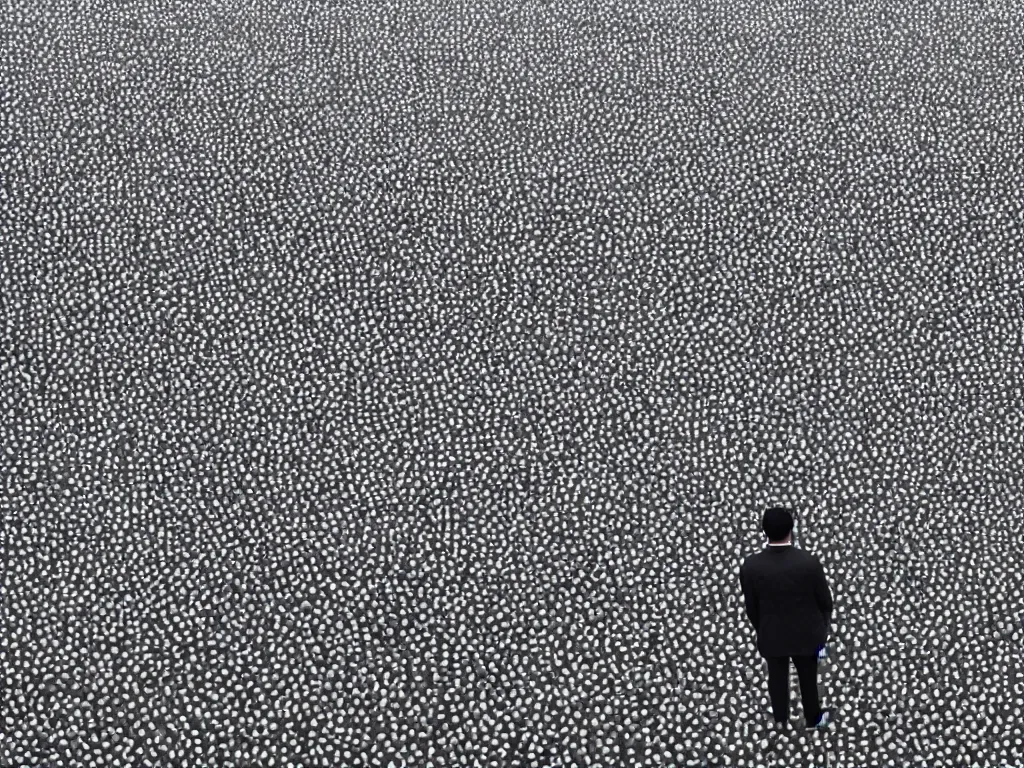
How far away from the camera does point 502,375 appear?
4414mm

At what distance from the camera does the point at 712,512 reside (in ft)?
13.1

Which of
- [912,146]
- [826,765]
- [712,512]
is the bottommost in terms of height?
[826,765]

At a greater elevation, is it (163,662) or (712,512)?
(712,512)

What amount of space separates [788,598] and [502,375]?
1.73 metres

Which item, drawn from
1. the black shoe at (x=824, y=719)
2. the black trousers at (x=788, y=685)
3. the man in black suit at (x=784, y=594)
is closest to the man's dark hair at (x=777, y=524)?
the man in black suit at (x=784, y=594)

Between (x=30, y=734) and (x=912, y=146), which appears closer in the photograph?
(x=30, y=734)

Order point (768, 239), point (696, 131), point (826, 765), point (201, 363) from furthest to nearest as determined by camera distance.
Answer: point (696, 131)
point (768, 239)
point (201, 363)
point (826, 765)

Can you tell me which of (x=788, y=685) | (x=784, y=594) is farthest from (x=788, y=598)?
(x=788, y=685)

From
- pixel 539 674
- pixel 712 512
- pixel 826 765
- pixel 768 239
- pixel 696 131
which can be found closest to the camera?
pixel 826 765

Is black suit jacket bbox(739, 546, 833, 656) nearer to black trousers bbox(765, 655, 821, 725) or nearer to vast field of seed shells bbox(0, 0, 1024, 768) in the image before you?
black trousers bbox(765, 655, 821, 725)

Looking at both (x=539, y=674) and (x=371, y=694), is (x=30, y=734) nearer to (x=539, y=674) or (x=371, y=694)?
(x=371, y=694)

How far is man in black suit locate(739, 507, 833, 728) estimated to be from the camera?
295cm

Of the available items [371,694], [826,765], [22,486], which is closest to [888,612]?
[826,765]

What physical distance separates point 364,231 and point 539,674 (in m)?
2.14
